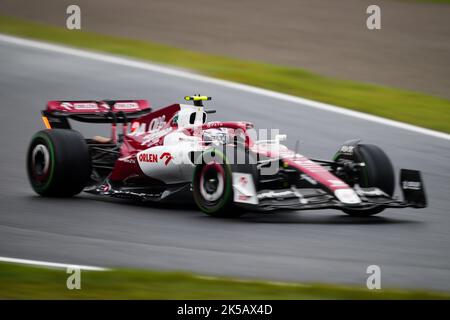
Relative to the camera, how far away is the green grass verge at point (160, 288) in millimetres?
7301

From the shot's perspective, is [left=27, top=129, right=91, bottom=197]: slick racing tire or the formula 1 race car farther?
[left=27, top=129, right=91, bottom=197]: slick racing tire

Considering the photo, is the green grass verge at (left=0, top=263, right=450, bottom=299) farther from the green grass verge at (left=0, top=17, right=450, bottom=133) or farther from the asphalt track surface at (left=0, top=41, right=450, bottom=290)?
the green grass verge at (left=0, top=17, right=450, bottom=133)

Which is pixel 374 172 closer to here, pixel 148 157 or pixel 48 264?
pixel 148 157

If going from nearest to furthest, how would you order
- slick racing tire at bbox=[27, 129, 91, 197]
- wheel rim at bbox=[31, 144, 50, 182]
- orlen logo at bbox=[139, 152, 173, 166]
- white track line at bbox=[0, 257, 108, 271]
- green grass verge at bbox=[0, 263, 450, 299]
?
green grass verge at bbox=[0, 263, 450, 299] < white track line at bbox=[0, 257, 108, 271] < orlen logo at bbox=[139, 152, 173, 166] < slick racing tire at bbox=[27, 129, 91, 197] < wheel rim at bbox=[31, 144, 50, 182]

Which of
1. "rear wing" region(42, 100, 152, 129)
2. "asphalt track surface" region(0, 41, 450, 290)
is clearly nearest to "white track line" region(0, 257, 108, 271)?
"asphalt track surface" region(0, 41, 450, 290)

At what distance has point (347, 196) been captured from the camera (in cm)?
Result: 958

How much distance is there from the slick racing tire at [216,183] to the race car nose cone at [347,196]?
31.4 inches

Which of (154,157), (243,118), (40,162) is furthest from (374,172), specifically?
(243,118)

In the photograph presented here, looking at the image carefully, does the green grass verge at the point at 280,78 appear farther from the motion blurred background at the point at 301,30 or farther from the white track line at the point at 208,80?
the motion blurred background at the point at 301,30

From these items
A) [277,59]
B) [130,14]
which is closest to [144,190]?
[277,59]

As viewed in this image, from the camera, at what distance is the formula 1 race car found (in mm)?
9680

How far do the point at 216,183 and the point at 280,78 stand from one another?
8.34 m

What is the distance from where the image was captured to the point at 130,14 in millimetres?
23406

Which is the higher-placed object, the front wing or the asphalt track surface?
the front wing
